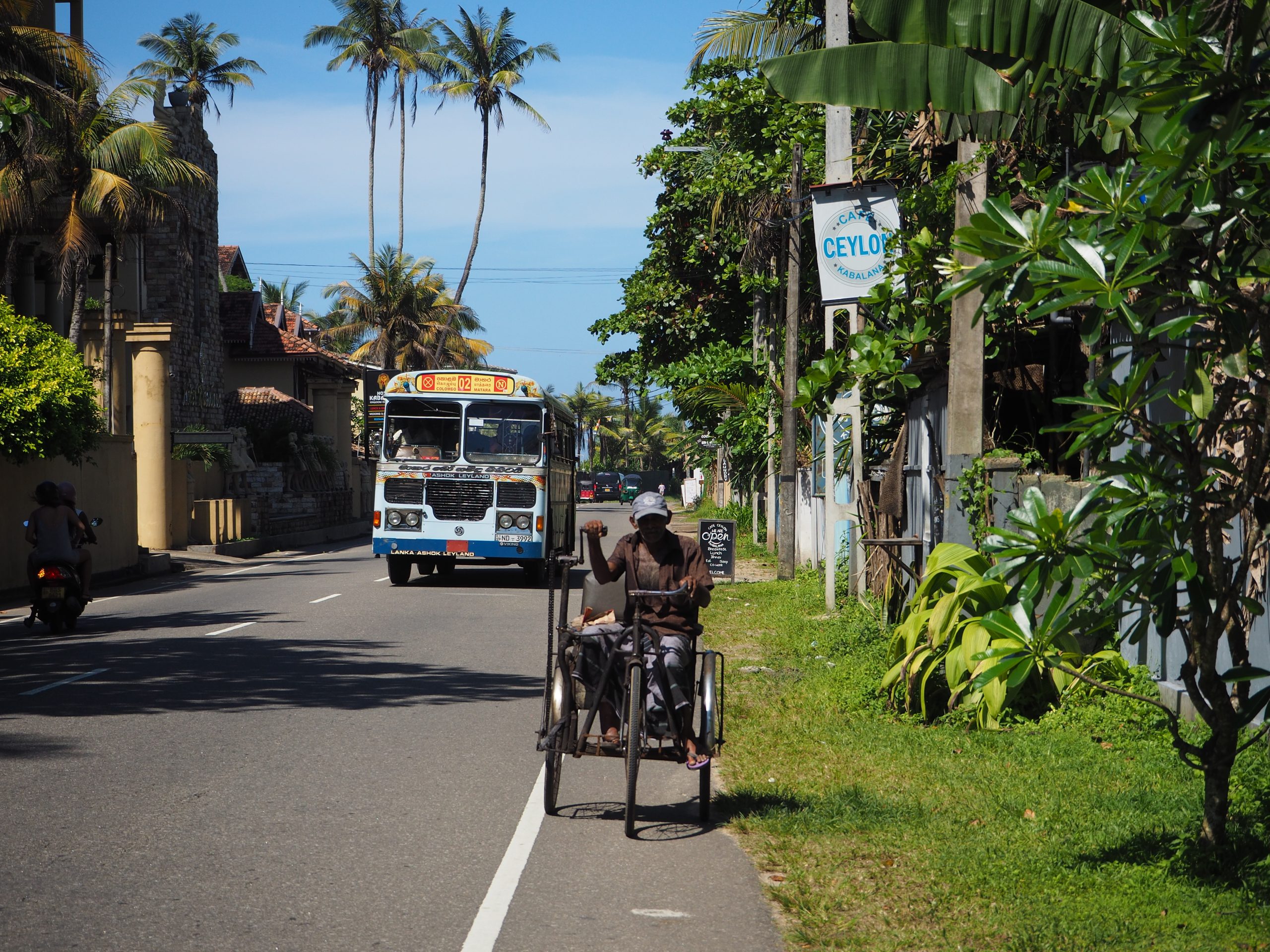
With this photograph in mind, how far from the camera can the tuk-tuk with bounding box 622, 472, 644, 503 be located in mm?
82231

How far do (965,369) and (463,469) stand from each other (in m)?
12.6

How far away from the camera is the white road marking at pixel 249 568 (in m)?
25.9

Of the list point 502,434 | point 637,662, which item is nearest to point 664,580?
point 637,662

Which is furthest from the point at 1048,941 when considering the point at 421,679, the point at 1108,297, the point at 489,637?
the point at 489,637

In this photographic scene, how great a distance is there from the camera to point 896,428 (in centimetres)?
1745

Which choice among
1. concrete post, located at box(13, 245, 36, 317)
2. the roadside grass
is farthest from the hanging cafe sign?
concrete post, located at box(13, 245, 36, 317)

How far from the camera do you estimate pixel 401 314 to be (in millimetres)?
55406

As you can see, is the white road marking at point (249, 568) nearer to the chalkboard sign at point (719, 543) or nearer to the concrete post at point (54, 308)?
the chalkboard sign at point (719, 543)

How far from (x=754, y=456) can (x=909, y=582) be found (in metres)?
16.2

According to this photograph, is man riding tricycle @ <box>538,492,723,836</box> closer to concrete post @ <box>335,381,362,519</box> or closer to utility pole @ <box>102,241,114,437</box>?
utility pole @ <box>102,241,114,437</box>

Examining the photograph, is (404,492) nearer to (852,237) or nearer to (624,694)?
(852,237)

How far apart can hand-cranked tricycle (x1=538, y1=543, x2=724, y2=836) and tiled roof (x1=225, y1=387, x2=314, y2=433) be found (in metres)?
39.5

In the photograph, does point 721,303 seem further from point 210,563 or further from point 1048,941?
point 1048,941

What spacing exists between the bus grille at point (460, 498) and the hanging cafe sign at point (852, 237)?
939cm
